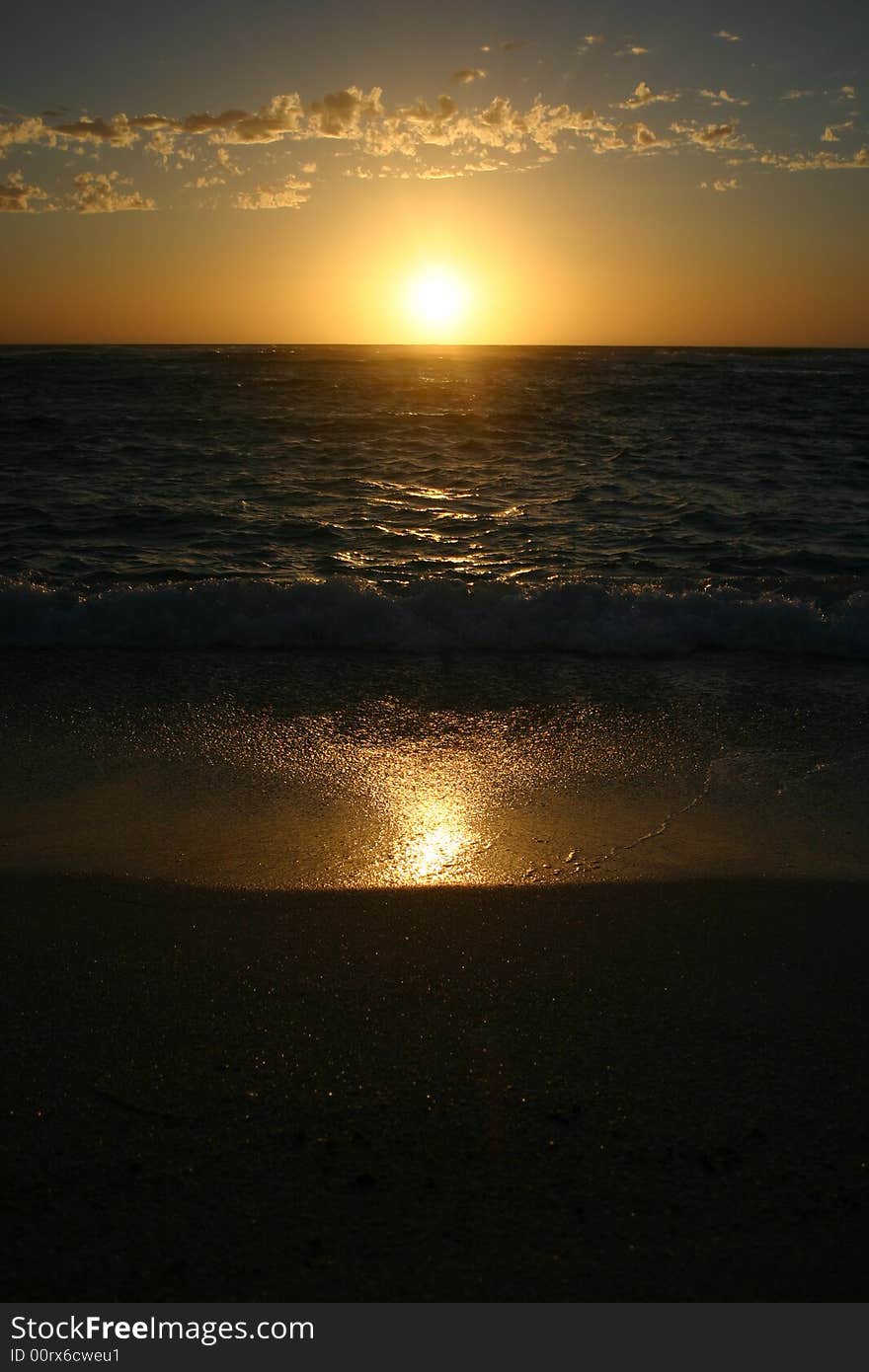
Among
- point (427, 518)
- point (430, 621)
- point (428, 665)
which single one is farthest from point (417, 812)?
point (427, 518)

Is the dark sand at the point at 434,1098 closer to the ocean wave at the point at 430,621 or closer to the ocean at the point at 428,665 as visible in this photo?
the ocean at the point at 428,665

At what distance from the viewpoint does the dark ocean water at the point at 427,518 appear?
23.0ft

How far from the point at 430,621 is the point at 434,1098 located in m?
5.19

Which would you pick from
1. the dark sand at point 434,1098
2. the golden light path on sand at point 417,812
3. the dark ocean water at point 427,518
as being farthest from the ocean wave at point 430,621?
the dark sand at point 434,1098

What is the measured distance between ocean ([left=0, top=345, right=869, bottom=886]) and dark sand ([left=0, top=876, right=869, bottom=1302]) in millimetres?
421

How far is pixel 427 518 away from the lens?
11.5 meters

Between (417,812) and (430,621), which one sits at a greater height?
(430,621)

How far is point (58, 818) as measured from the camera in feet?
12.3

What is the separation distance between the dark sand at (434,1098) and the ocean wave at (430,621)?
3.89 m

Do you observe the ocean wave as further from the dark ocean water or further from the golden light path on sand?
the golden light path on sand

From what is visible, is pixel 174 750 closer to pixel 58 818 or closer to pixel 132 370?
pixel 58 818

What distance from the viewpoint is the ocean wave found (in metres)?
6.82

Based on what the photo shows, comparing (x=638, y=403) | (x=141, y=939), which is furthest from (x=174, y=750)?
(x=638, y=403)

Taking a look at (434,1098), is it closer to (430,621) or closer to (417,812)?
(417,812)
